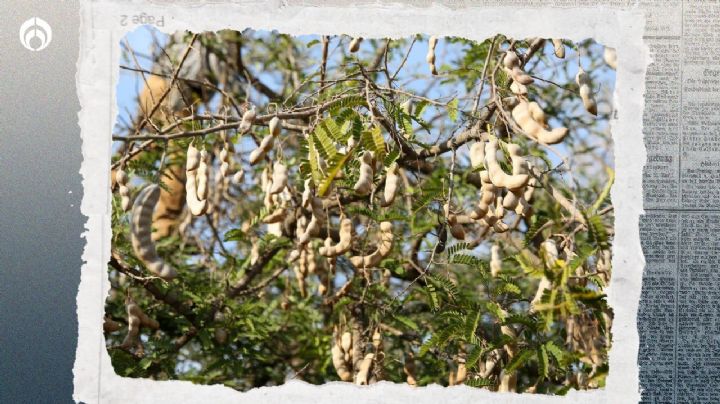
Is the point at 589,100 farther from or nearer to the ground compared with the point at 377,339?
farther from the ground

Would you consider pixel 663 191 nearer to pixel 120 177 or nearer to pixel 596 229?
pixel 596 229

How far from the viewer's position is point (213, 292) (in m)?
2.73

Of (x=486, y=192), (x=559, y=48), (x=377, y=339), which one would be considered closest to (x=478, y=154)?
(x=486, y=192)

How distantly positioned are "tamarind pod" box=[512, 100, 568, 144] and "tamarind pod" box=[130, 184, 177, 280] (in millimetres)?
759

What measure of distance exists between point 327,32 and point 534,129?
57 cm

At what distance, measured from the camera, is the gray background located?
2.17 metres

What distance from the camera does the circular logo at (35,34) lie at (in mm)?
2195

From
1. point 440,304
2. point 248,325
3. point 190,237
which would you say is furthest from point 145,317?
point 190,237

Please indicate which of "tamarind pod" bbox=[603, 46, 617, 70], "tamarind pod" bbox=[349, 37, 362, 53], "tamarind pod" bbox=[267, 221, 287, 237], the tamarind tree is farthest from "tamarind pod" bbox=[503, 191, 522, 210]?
"tamarind pod" bbox=[267, 221, 287, 237]

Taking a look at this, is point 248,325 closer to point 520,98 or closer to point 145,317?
point 145,317

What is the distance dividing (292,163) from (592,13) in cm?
98

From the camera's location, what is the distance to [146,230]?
203 cm

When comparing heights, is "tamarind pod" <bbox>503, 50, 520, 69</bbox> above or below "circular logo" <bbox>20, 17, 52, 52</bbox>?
below

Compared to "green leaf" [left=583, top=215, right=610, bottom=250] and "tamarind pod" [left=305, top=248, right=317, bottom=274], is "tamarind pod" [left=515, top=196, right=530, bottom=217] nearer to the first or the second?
"green leaf" [left=583, top=215, right=610, bottom=250]
